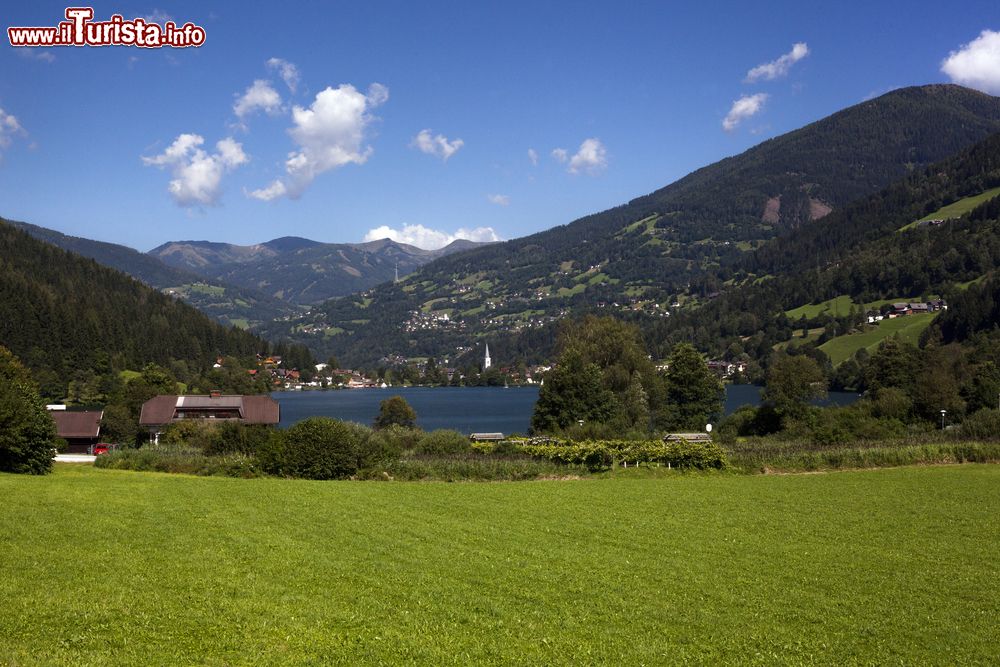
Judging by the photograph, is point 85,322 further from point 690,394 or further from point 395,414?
point 690,394

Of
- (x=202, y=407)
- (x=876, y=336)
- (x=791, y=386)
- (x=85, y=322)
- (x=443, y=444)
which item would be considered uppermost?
(x=85, y=322)

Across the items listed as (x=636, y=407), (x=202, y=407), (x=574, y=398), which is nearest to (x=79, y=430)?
(x=202, y=407)

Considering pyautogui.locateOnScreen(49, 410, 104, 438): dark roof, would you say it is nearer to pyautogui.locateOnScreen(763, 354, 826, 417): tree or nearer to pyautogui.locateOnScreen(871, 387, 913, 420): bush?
pyautogui.locateOnScreen(763, 354, 826, 417): tree

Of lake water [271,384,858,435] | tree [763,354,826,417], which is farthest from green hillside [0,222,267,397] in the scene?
tree [763,354,826,417]

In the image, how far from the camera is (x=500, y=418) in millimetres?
105688

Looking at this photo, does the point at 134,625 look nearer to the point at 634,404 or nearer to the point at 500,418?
the point at 634,404

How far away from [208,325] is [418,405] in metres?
62.6

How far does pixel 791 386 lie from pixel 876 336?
3917 inches

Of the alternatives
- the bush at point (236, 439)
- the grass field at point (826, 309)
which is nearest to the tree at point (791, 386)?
the bush at point (236, 439)

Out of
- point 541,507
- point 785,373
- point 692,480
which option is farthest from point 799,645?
point 785,373

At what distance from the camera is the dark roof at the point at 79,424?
62.9 m

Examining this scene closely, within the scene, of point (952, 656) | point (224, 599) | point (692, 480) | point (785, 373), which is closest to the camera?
point (952, 656)

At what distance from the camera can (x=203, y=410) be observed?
68.7 metres

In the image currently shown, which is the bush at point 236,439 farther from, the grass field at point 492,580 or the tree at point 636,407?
the tree at point 636,407
